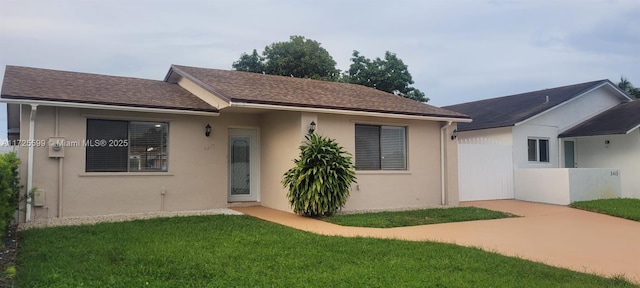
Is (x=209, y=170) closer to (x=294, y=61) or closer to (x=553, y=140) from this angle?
(x=553, y=140)

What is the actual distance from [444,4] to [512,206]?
691 centimetres

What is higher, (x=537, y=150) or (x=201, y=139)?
(x=201, y=139)

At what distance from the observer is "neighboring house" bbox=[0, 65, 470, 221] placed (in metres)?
10.1

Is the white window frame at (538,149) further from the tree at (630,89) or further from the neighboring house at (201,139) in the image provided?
the tree at (630,89)

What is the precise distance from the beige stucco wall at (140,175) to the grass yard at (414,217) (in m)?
3.68

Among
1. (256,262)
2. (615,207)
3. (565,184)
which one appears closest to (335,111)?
(256,262)

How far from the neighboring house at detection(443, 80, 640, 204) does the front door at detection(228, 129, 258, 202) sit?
6971 mm

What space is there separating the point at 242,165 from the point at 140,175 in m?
3.13

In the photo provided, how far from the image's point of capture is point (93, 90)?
11016mm

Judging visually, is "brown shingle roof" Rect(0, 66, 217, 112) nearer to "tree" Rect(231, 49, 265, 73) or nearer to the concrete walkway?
the concrete walkway

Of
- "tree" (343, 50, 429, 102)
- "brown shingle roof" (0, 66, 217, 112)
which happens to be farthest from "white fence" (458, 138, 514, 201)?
"tree" (343, 50, 429, 102)

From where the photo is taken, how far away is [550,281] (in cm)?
544

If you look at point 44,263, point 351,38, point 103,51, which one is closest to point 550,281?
point 44,263

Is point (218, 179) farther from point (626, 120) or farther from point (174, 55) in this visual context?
point (626, 120)
